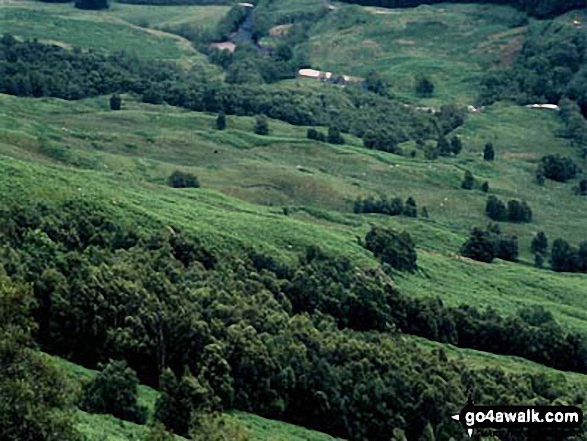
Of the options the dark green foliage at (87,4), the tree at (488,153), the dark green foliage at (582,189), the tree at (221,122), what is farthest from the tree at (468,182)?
the dark green foliage at (87,4)

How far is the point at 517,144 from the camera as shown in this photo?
147750 millimetres

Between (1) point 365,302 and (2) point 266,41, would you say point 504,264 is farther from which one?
(2) point 266,41

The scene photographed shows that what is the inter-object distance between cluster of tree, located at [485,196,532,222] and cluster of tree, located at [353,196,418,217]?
889 centimetres

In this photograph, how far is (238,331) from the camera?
211 feet

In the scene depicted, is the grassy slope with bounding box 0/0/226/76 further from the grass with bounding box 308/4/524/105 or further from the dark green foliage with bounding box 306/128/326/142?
the dark green foliage with bounding box 306/128/326/142

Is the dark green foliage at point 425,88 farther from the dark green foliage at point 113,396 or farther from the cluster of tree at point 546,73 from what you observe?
the dark green foliage at point 113,396

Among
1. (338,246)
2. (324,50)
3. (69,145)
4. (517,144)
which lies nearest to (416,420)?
(338,246)

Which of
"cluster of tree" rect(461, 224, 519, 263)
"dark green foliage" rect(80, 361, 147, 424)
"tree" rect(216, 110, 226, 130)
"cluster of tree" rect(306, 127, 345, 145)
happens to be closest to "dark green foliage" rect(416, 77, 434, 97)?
"cluster of tree" rect(306, 127, 345, 145)

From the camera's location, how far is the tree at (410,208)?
380 ft

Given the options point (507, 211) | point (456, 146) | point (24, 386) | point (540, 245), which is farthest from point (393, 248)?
point (24, 386)

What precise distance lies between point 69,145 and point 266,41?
81.7 metres

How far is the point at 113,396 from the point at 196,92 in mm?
100789

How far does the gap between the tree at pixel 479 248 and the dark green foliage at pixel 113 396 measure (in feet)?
182

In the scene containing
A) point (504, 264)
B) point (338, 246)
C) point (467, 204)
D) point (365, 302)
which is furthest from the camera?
point (467, 204)
